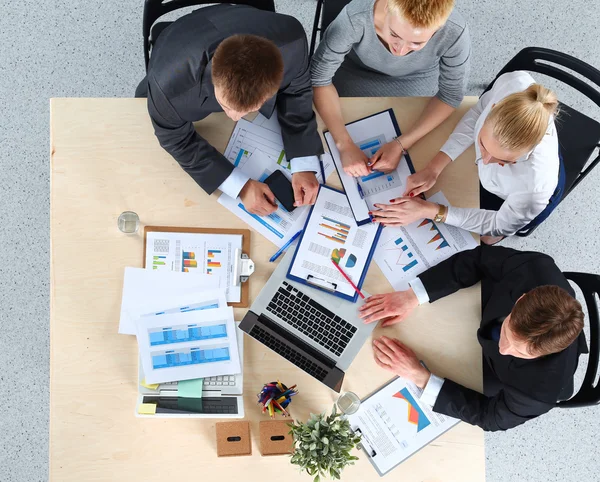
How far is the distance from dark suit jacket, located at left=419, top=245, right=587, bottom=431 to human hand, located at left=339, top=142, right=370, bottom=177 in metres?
0.38

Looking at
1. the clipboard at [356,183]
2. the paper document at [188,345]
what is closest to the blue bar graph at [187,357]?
the paper document at [188,345]

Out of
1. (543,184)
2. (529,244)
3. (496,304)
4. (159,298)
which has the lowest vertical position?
(529,244)

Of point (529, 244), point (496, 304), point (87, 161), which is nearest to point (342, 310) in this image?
point (496, 304)

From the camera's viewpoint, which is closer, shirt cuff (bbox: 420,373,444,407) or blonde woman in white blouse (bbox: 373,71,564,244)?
blonde woman in white blouse (bbox: 373,71,564,244)

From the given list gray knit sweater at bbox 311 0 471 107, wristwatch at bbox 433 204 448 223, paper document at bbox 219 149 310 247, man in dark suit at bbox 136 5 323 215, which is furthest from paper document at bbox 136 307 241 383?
gray knit sweater at bbox 311 0 471 107

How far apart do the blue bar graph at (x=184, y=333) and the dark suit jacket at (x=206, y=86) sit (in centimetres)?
41

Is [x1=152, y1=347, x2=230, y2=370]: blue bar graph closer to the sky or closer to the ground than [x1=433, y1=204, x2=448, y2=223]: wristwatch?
closer to the ground

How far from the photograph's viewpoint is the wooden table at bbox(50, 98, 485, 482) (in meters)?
1.49

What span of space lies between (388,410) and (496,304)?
0.45 m

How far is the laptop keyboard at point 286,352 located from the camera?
1.54m

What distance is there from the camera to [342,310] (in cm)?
158

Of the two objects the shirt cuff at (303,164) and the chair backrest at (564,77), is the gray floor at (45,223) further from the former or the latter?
the shirt cuff at (303,164)

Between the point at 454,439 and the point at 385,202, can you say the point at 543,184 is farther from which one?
the point at 454,439

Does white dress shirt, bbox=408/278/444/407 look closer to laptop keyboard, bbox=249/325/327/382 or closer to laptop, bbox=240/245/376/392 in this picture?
laptop, bbox=240/245/376/392
